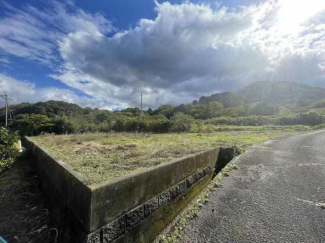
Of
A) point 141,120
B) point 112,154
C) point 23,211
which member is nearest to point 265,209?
point 112,154

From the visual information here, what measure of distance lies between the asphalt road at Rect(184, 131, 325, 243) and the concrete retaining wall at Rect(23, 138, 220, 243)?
0.54m

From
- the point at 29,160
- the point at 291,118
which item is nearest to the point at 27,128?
the point at 29,160

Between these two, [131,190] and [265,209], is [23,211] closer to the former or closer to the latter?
[131,190]

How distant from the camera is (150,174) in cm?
313

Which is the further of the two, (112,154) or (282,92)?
(282,92)

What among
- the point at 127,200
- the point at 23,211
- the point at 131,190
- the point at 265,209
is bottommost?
the point at 23,211

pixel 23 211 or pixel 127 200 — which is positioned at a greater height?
pixel 127 200

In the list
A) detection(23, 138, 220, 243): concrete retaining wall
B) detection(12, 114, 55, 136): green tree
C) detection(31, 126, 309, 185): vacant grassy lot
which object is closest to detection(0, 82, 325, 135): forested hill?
detection(12, 114, 55, 136): green tree

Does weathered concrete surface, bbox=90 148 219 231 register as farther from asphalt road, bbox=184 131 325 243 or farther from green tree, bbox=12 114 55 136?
green tree, bbox=12 114 55 136

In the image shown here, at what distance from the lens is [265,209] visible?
11.6ft

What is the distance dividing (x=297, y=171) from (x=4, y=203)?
716cm

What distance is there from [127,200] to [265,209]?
8.08 feet

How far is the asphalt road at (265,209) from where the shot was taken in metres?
2.85

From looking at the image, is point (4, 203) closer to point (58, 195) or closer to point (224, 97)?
point (58, 195)
